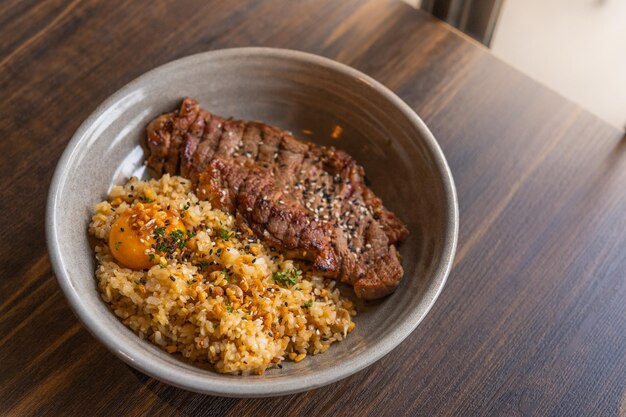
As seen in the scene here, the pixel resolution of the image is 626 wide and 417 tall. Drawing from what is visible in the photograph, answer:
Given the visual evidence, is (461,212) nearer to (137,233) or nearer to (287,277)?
(287,277)

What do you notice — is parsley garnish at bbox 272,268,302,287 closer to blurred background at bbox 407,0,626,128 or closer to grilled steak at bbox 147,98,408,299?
grilled steak at bbox 147,98,408,299

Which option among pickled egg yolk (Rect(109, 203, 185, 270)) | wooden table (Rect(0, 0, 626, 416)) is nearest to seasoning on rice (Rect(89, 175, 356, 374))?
pickled egg yolk (Rect(109, 203, 185, 270))

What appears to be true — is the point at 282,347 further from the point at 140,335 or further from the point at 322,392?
the point at 140,335

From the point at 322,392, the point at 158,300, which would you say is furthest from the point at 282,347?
the point at 158,300

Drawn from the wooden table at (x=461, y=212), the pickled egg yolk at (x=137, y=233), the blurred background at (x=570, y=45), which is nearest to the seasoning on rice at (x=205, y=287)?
the pickled egg yolk at (x=137, y=233)

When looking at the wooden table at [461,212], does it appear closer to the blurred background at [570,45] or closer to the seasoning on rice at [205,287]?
the seasoning on rice at [205,287]

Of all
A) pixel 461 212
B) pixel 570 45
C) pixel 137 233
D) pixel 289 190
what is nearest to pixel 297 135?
pixel 289 190
